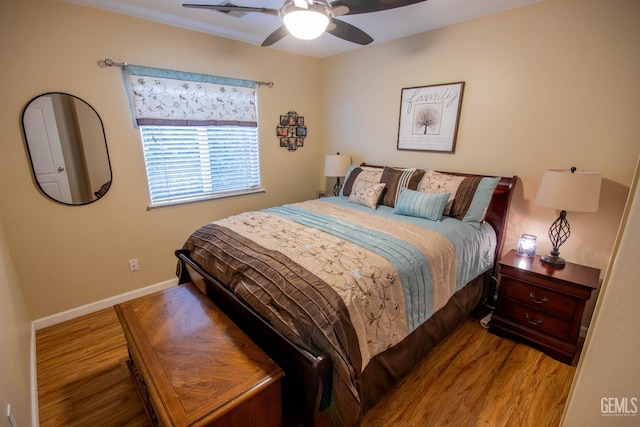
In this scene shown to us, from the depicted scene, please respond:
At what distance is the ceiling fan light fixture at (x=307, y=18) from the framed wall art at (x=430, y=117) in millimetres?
1648

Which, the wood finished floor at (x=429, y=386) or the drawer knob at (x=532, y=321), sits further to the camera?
the drawer knob at (x=532, y=321)

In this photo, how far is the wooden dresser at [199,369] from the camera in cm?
109

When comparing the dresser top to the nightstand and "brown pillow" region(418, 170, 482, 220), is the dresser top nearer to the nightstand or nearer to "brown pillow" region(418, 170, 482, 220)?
the nightstand

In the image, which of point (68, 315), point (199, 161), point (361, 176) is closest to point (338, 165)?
point (361, 176)

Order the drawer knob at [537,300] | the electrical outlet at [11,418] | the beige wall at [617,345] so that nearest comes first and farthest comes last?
the beige wall at [617,345] < the electrical outlet at [11,418] < the drawer knob at [537,300]

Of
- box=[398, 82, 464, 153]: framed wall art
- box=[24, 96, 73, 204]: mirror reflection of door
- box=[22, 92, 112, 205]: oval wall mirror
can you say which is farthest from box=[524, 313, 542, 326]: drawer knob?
box=[24, 96, 73, 204]: mirror reflection of door

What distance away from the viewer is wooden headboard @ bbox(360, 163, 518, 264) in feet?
7.79

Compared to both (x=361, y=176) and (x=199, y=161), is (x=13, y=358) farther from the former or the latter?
(x=361, y=176)

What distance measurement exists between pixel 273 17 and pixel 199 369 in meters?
2.67

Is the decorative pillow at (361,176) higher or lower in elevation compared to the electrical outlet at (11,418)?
higher

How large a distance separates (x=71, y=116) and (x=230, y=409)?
247 centimetres

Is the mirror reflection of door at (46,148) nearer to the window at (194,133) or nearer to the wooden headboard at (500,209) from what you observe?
the window at (194,133)

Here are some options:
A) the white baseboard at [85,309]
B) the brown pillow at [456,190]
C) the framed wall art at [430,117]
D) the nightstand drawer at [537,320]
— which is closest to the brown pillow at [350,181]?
the framed wall art at [430,117]

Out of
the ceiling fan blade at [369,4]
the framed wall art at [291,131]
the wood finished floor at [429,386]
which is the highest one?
the ceiling fan blade at [369,4]
